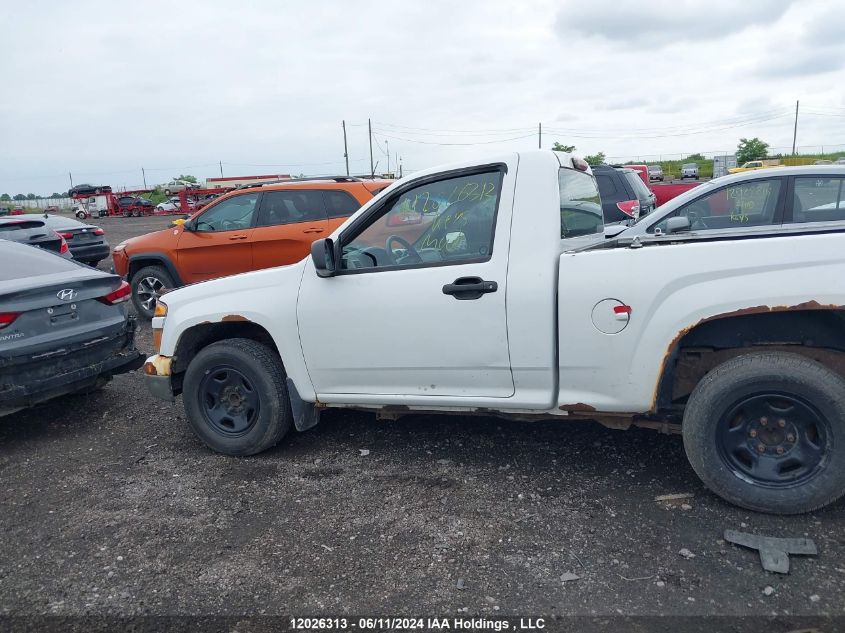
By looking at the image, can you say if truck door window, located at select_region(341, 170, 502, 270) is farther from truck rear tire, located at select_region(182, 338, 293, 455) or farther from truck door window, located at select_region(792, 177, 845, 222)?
truck door window, located at select_region(792, 177, 845, 222)

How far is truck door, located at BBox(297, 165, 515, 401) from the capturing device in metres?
3.78

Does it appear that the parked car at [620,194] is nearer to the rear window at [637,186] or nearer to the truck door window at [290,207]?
the rear window at [637,186]

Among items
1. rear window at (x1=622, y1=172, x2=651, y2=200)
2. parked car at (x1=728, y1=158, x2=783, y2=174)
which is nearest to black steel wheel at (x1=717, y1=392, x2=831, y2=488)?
parked car at (x1=728, y1=158, x2=783, y2=174)

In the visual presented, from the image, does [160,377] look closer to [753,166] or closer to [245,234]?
[245,234]

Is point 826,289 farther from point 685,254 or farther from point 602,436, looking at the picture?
point 602,436

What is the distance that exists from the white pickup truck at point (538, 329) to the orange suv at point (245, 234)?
385 cm

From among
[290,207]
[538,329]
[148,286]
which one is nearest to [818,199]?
[538,329]

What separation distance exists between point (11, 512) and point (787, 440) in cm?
433

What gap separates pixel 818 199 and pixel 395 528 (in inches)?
230

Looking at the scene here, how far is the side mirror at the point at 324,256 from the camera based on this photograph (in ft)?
13.3

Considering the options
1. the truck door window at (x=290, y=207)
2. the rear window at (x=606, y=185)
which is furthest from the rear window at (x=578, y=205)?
the rear window at (x=606, y=185)

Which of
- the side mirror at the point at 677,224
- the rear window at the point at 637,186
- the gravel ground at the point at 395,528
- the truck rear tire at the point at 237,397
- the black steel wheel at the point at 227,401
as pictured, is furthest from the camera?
the rear window at the point at 637,186

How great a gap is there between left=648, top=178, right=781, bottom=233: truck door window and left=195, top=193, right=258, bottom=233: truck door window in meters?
4.92

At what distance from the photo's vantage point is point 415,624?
2.83 meters
